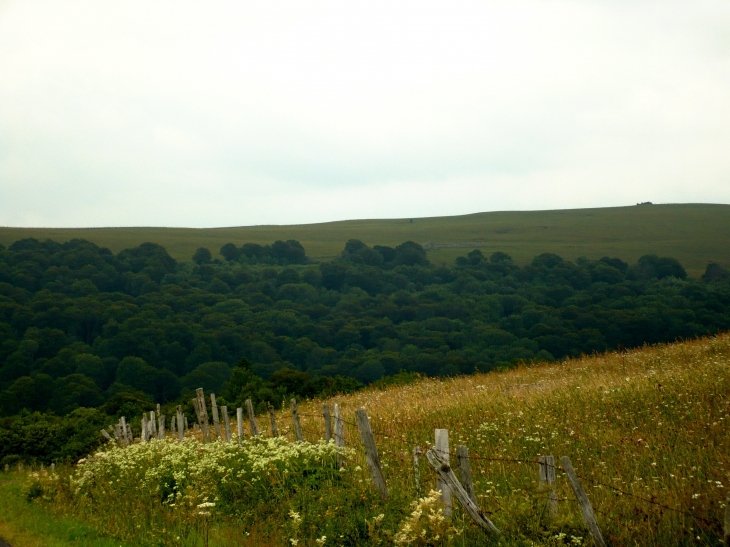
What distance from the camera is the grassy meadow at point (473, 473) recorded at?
709 cm

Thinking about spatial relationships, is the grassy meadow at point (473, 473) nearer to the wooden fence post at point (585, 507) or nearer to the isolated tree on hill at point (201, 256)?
the wooden fence post at point (585, 507)

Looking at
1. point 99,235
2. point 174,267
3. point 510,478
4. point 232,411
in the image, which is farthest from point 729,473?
point 99,235

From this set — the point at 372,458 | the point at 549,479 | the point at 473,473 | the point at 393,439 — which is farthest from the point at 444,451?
the point at 393,439

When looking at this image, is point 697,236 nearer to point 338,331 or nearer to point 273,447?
point 338,331

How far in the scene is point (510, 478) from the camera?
952 centimetres

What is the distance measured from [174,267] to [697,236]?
12552 centimetres

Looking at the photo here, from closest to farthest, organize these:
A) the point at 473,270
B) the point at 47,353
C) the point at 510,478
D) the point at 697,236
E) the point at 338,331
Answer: the point at 510,478 < the point at 47,353 < the point at 338,331 < the point at 473,270 < the point at 697,236

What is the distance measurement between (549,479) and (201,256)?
173 metres

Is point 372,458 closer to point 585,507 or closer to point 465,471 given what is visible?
point 465,471

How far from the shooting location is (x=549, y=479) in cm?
711

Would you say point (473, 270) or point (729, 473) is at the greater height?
point (729, 473)

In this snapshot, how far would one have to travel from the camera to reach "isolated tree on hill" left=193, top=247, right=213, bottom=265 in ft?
569

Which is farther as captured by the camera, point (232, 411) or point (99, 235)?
point (99, 235)

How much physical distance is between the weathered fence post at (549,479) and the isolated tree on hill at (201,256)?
170538 mm
